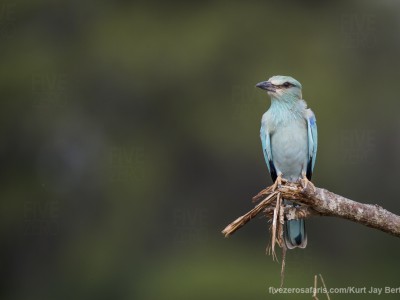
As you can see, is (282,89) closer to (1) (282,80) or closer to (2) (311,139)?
(1) (282,80)

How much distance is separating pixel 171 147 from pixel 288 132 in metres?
9.86

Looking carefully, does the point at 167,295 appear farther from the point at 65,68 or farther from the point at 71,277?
the point at 65,68

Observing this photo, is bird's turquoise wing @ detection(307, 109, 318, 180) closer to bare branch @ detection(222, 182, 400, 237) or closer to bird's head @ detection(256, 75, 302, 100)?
bird's head @ detection(256, 75, 302, 100)

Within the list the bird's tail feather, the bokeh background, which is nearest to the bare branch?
the bird's tail feather

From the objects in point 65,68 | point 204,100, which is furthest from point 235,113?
point 65,68

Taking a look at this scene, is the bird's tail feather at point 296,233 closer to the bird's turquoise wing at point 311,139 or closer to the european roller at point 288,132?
the european roller at point 288,132

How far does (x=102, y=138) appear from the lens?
16.6 m

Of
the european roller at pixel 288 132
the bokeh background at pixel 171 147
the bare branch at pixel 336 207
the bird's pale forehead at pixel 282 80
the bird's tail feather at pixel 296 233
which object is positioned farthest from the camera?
the bokeh background at pixel 171 147

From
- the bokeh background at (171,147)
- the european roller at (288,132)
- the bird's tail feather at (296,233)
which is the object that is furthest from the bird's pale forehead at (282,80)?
the bokeh background at (171,147)

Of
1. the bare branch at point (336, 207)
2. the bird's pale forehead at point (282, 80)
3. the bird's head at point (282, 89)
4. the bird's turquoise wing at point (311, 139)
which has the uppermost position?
the bird's pale forehead at point (282, 80)

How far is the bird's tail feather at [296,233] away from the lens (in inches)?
285

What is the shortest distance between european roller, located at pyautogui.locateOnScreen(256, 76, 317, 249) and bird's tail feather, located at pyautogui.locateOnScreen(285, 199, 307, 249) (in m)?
0.29

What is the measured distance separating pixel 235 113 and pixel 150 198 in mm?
2198

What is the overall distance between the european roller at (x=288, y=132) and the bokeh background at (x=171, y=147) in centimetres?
788
